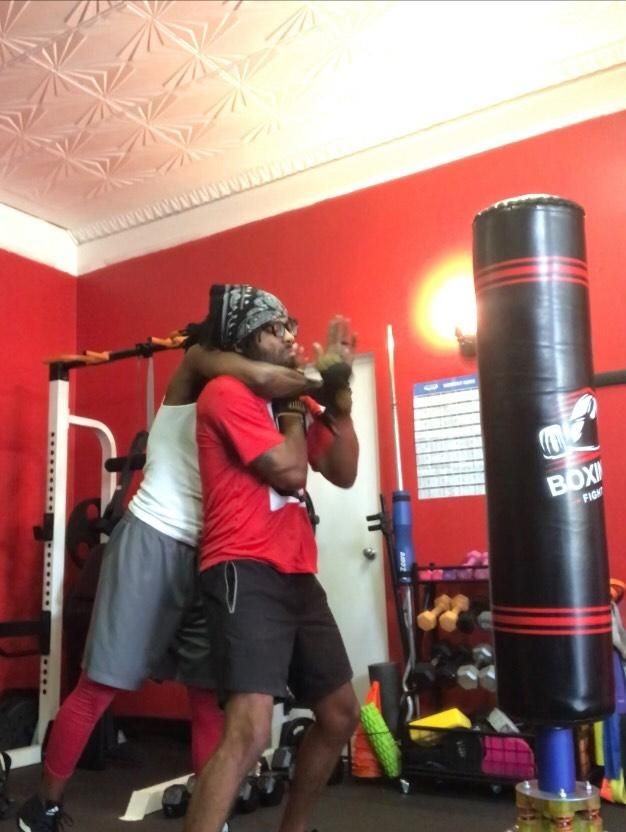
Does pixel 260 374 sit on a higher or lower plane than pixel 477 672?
higher

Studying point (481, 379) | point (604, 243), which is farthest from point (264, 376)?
point (604, 243)

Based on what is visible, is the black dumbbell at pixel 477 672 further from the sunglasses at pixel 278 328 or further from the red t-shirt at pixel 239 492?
the sunglasses at pixel 278 328

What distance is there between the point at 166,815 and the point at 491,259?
1.90m

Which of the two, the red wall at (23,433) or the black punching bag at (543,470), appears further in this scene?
the red wall at (23,433)


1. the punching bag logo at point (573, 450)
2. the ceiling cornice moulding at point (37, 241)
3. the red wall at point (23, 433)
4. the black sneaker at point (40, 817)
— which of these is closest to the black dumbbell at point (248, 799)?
the black sneaker at point (40, 817)

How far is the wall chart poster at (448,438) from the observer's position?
122 inches

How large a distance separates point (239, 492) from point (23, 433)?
7.96ft

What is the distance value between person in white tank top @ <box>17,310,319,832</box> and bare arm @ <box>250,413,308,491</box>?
0.18m

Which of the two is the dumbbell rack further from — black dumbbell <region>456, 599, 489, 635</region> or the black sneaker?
Answer: the black sneaker

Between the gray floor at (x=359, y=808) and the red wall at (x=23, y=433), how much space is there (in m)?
0.94

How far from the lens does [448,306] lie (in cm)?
323

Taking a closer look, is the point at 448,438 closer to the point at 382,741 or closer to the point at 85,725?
the point at 382,741

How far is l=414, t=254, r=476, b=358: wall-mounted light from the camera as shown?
3.16m

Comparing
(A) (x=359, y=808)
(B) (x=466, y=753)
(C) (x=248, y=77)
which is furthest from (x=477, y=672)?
(C) (x=248, y=77)
